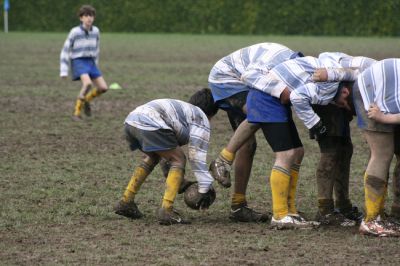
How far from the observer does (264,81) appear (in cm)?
754

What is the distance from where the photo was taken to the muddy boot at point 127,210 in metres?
7.90

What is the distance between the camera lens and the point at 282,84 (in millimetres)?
7461

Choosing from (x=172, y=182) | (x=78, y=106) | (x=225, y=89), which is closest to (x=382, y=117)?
(x=225, y=89)

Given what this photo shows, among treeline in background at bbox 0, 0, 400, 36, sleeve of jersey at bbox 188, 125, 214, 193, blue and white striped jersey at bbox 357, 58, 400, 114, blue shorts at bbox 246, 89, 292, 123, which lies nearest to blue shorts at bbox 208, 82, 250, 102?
blue shorts at bbox 246, 89, 292, 123

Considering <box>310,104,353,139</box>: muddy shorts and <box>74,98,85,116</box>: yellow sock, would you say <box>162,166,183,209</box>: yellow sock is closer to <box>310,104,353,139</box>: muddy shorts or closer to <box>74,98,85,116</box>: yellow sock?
<box>310,104,353,139</box>: muddy shorts

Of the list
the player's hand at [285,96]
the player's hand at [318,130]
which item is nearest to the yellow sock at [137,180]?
the player's hand at [285,96]

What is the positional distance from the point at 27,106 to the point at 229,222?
919 centimetres

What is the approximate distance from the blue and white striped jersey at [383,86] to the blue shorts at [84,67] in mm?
8839

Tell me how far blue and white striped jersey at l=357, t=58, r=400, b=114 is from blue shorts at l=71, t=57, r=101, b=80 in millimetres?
8839

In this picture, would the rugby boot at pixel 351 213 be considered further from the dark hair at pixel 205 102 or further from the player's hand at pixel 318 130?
the dark hair at pixel 205 102

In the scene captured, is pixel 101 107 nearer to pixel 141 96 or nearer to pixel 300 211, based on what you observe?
pixel 141 96

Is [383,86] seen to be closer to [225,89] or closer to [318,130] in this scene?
[318,130]

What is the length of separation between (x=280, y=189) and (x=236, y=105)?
972 millimetres

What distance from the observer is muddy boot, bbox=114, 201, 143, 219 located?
7.90 metres
